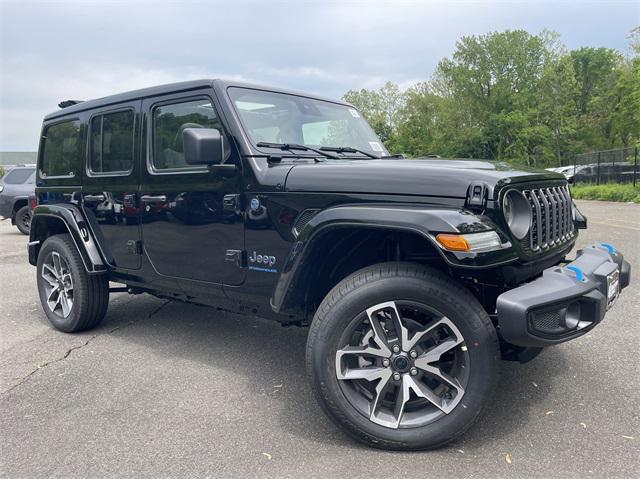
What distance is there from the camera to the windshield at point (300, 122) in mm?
3402

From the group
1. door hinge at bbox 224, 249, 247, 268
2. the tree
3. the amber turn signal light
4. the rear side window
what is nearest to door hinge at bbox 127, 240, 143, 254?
door hinge at bbox 224, 249, 247, 268

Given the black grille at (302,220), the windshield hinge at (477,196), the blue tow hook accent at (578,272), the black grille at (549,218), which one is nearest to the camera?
the windshield hinge at (477,196)

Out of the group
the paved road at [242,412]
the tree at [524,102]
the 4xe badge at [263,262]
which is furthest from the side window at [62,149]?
the tree at [524,102]

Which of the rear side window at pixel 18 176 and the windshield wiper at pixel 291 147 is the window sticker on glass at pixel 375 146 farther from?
the rear side window at pixel 18 176

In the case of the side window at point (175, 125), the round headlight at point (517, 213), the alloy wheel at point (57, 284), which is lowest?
the alloy wheel at point (57, 284)

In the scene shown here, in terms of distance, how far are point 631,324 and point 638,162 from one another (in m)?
16.2

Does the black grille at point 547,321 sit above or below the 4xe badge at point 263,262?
below

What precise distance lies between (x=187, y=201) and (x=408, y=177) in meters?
1.65

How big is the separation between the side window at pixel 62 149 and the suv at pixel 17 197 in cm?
911

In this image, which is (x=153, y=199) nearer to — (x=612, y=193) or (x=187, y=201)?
(x=187, y=201)

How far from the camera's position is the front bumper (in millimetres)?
2277

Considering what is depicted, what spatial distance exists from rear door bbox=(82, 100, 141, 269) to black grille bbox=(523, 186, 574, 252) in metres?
2.80

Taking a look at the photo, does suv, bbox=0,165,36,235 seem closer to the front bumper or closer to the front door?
the front door

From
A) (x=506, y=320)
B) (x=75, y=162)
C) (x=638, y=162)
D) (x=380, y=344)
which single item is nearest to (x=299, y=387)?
(x=380, y=344)
